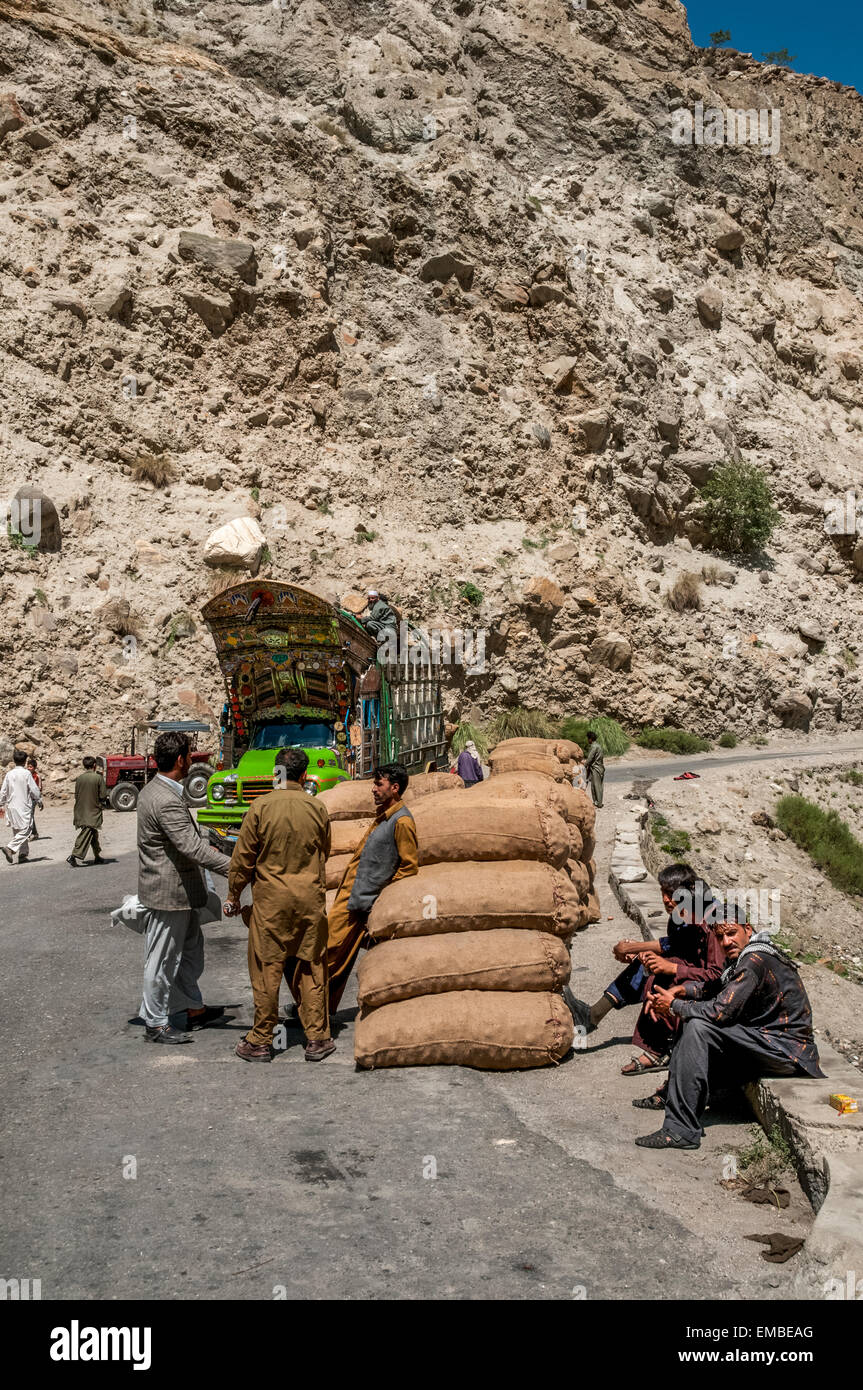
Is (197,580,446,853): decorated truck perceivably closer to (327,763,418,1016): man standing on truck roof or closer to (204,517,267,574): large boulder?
(327,763,418,1016): man standing on truck roof

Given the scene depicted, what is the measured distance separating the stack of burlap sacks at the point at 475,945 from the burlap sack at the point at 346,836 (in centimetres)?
192

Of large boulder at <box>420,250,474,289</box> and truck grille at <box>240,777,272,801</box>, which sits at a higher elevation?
large boulder at <box>420,250,474,289</box>

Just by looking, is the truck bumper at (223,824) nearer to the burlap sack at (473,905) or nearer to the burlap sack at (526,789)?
the burlap sack at (526,789)

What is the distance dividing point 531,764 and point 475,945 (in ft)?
22.3

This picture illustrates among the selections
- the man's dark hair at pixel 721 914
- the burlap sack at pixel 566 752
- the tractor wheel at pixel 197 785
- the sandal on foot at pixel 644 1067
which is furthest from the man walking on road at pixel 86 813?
the man's dark hair at pixel 721 914

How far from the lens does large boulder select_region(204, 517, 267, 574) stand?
25.3m

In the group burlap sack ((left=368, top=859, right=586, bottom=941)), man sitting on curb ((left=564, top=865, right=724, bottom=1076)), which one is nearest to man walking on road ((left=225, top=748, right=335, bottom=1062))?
burlap sack ((left=368, top=859, right=586, bottom=941))

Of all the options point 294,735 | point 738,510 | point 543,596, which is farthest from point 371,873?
point 738,510

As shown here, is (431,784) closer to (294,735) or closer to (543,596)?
(294,735)

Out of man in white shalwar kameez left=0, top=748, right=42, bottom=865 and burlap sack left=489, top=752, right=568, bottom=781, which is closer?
burlap sack left=489, top=752, right=568, bottom=781

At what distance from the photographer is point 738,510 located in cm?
3403

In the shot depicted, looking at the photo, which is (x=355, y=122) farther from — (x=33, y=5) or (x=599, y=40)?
(x=599, y=40)

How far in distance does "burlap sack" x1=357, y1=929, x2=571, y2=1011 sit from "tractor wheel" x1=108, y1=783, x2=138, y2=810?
1451cm

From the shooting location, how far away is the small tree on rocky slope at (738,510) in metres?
34.2
